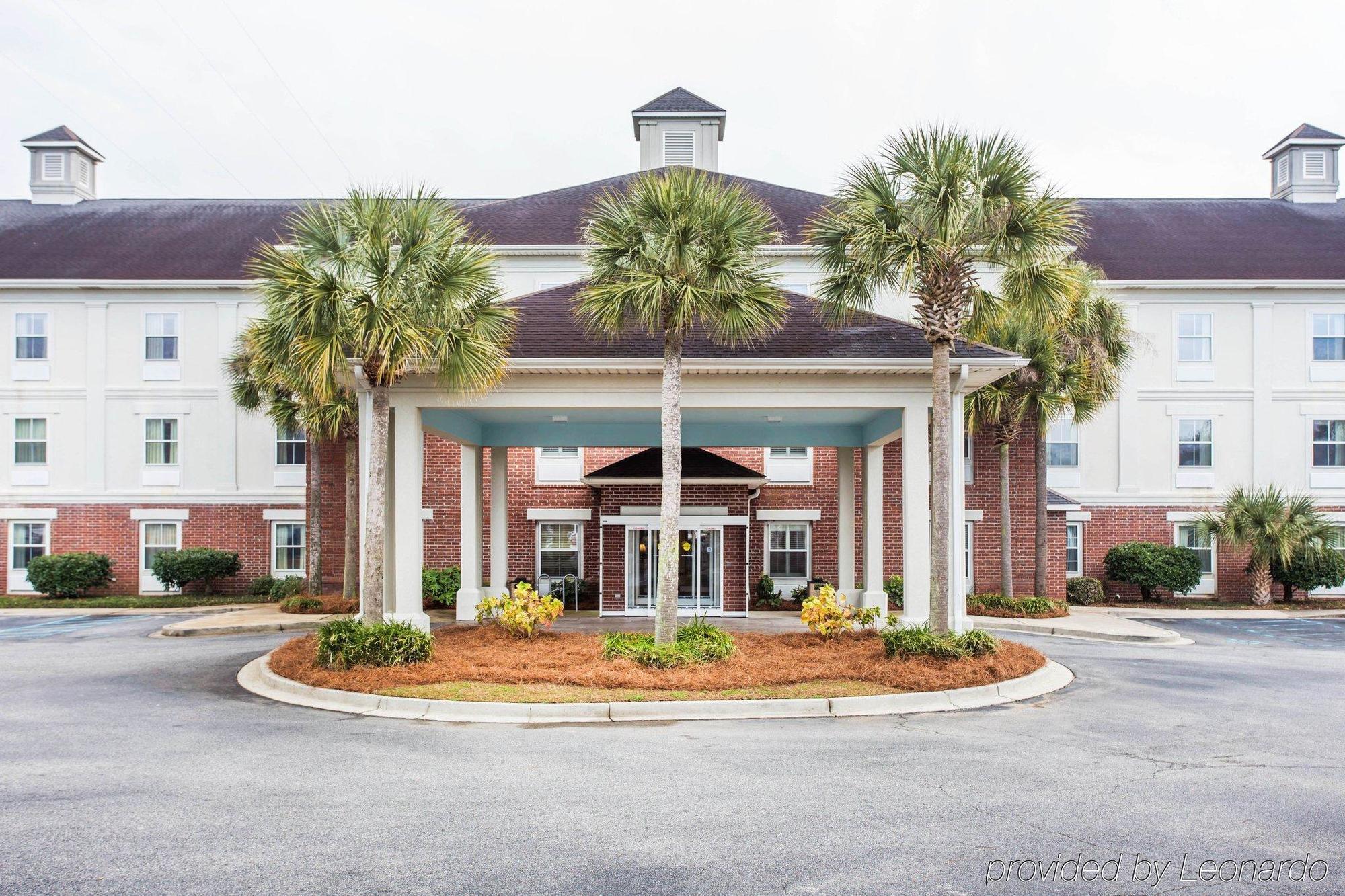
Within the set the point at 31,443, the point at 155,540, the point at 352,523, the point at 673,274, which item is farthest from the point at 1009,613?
the point at 31,443

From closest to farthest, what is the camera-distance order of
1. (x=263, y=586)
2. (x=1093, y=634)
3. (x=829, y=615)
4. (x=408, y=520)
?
1. (x=829, y=615)
2. (x=408, y=520)
3. (x=1093, y=634)
4. (x=263, y=586)

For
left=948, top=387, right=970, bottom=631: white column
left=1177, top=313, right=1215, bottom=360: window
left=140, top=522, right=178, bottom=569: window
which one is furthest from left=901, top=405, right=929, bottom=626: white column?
left=140, top=522, right=178, bottom=569: window

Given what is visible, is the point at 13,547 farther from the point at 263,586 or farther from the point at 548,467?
the point at 548,467

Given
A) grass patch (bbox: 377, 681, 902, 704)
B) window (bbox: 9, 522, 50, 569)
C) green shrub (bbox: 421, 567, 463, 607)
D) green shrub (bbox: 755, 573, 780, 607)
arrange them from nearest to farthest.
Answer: grass patch (bbox: 377, 681, 902, 704) < green shrub (bbox: 421, 567, 463, 607) < green shrub (bbox: 755, 573, 780, 607) < window (bbox: 9, 522, 50, 569)

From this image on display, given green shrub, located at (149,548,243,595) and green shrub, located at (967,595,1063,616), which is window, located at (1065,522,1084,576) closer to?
green shrub, located at (967,595,1063,616)

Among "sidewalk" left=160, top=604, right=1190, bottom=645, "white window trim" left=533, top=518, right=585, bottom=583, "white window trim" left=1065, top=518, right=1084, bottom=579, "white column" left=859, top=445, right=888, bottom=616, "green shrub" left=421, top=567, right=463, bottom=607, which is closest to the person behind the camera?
"sidewalk" left=160, top=604, right=1190, bottom=645

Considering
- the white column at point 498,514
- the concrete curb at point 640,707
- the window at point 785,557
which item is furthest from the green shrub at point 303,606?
the window at point 785,557

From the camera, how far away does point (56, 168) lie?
102 ft

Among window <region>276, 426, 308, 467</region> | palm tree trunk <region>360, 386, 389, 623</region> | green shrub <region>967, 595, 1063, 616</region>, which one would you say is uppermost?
window <region>276, 426, 308, 467</region>

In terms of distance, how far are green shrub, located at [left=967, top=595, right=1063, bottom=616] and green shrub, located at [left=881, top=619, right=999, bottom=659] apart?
880 centimetres

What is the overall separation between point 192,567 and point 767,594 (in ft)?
51.1

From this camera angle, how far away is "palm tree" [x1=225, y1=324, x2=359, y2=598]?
21422mm

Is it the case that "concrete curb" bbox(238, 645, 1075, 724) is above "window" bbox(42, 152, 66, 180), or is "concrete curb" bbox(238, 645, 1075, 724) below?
below

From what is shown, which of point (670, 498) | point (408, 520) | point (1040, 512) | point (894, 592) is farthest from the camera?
point (1040, 512)
